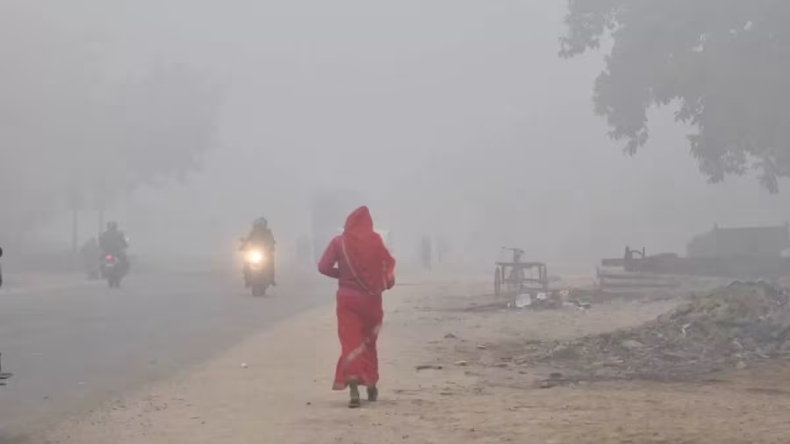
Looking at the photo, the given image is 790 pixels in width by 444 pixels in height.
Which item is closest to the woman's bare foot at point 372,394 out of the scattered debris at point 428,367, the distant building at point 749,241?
the scattered debris at point 428,367

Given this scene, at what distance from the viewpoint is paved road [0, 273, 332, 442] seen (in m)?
7.96

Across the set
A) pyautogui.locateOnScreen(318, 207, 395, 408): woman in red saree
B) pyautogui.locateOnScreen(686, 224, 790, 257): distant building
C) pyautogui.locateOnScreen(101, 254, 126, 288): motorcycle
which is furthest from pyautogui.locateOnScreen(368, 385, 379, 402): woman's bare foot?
pyautogui.locateOnScreen(686, 224, 790, 257): distant building

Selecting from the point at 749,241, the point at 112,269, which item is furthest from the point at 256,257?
the point at 749,241

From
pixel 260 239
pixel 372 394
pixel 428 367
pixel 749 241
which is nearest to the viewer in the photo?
pixel 372 394

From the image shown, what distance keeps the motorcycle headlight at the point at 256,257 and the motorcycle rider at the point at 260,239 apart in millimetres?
197

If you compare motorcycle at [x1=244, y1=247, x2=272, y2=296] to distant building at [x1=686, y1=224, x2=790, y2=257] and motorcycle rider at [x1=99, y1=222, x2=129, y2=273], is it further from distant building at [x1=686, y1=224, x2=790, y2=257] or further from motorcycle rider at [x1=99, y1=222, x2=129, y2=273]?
distant building at [x1=686, y1=224, x2=790, y2=257]

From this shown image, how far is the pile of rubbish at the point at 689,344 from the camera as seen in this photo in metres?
9.35

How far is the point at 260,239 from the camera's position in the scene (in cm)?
2284

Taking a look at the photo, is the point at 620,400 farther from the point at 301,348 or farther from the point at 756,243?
the point at 756,243

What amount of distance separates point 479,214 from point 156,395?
9896cm

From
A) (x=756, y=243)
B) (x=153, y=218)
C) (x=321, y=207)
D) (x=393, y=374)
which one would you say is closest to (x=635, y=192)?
(x=321, y=207)

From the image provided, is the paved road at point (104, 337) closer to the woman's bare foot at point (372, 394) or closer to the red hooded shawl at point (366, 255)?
the woman's bare foot at point (372, 394)

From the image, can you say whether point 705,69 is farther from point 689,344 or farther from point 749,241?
point 689,344

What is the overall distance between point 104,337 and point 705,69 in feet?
68.6
